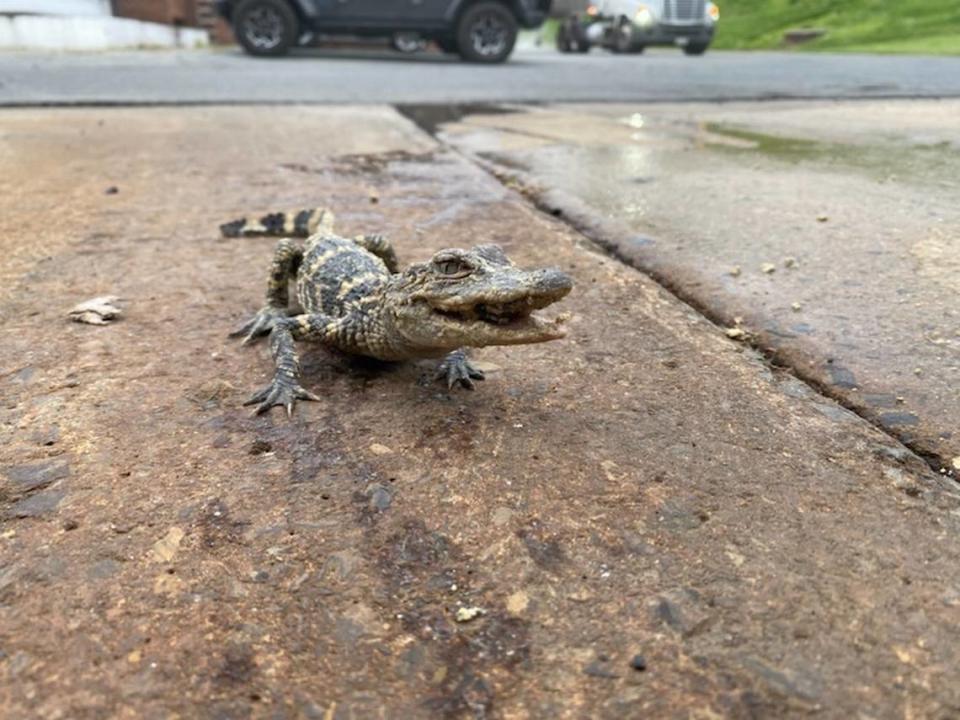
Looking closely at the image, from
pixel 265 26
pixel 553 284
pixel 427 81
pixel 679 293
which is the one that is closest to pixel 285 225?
pixel 679 293

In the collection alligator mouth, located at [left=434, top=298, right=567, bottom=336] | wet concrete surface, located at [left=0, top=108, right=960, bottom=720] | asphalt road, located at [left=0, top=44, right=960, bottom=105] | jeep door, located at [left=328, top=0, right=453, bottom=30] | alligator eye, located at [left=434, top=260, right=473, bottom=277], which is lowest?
wet concrete surface, located at [left=0, top=108, right=960, bottom=720]

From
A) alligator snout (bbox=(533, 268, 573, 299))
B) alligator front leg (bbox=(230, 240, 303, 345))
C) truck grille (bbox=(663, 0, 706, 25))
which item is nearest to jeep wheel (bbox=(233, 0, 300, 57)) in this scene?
truck grille (bbox=(663, 0, 706, 25))

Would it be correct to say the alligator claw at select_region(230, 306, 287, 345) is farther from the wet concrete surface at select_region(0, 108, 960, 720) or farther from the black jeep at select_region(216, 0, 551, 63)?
the black jeep at select_region(216, 0, 551, 63)

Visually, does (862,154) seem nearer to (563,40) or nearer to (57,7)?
(57,7)

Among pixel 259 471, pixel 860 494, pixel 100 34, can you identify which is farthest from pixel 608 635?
pixel 100 34

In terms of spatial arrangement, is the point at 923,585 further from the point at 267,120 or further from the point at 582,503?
the point at 267,120

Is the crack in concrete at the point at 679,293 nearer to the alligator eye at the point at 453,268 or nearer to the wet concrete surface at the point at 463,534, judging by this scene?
the wet concrete surface at the point at 463,534
